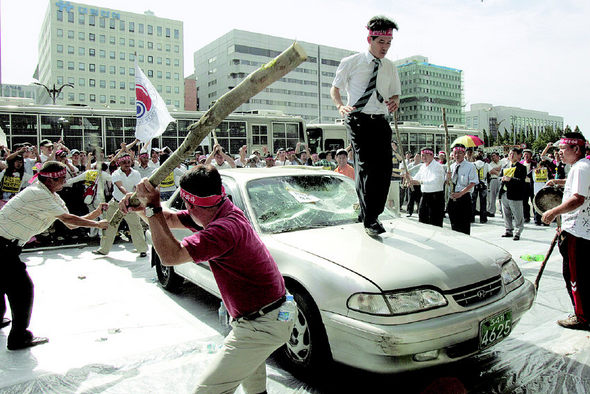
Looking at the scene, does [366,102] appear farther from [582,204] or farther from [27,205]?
[27,205]

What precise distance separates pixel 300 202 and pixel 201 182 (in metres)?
1.96

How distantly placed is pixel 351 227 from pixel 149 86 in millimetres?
5354

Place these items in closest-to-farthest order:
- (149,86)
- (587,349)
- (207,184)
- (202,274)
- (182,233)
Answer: (207,184), (587,349), (202,274), (182,233), (149,86)

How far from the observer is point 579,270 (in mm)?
3863

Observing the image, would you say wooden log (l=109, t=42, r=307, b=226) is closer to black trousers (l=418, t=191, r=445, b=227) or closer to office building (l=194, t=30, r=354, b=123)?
black trousers (l=418, t=191, r=445, b=227)

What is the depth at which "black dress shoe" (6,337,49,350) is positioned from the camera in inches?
148

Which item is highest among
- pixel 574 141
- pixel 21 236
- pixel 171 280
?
pixel 574 141

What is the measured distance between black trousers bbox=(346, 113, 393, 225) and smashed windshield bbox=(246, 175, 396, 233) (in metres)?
0.32

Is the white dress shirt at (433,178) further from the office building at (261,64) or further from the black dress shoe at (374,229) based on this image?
the office building at (261,64)

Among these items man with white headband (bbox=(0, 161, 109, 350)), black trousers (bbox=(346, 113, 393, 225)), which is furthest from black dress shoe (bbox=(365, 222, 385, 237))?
man with white headband (bbox=(0, 161, 109, 350))

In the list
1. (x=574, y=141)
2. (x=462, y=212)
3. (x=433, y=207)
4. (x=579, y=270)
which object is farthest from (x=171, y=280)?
(x=462, y=212)

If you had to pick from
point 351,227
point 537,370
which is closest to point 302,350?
point 351,227

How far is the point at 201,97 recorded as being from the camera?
332 feet

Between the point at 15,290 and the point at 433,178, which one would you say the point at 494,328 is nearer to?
the point at 15,290
